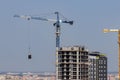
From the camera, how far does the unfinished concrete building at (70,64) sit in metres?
138

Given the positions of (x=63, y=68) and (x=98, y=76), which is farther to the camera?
(x=98, y=76)

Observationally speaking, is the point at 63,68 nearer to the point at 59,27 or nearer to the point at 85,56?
the point at 85,56

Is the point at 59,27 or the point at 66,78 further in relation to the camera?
the point at 59,27

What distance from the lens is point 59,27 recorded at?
614 ft

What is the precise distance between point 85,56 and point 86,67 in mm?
2579

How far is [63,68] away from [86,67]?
269 inches

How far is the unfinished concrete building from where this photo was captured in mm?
137750

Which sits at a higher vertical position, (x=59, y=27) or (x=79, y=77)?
(x=59, y=27)

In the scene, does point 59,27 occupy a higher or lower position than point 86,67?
higher

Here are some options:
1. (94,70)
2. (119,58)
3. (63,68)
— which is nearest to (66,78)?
(63,68)

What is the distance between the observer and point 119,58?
141m

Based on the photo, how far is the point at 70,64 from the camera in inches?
5458

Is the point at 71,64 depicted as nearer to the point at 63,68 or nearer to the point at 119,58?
the point at 63,68

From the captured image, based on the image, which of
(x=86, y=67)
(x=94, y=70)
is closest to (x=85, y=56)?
(x=86, y=67)
